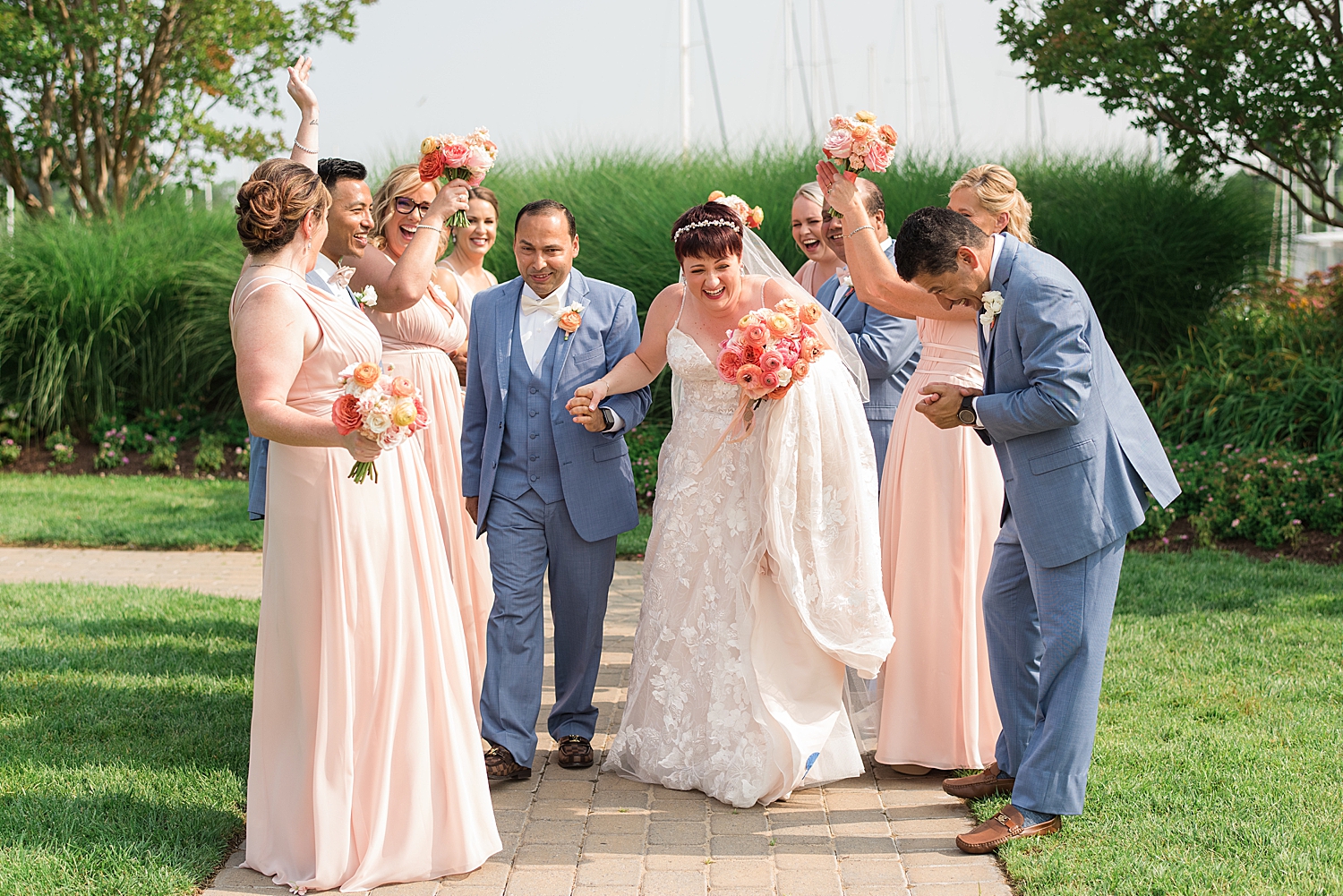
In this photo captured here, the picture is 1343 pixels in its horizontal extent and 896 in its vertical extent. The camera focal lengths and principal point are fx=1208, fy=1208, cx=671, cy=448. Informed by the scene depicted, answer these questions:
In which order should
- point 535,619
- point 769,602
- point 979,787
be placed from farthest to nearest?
point 535,619 → point 769,602 → point 979,787

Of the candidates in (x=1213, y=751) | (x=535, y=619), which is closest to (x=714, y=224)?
(x=535, y=619)

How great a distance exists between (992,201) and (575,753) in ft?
9.55

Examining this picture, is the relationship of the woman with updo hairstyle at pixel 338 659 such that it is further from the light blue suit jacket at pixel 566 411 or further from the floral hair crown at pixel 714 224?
the floral hair crown at pixel 714 224

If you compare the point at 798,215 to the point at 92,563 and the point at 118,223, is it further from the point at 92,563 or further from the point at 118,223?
the point at 118,223

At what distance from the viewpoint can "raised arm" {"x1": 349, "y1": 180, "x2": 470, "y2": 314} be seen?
487cm

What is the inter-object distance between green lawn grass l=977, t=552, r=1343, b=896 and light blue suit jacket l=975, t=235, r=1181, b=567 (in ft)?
3.35

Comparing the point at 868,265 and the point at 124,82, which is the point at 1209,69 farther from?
the point at 124,82

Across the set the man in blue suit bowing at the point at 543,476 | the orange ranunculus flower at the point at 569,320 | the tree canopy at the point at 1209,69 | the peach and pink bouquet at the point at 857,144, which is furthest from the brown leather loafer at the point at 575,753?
the tree canopy at the point at 1209,69

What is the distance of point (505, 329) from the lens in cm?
522

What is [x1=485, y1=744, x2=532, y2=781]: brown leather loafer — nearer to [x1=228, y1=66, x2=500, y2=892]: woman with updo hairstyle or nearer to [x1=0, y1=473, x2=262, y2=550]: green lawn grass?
[x1=228, y1=66, x2=500, y2=892]: woman with updo hairstyle

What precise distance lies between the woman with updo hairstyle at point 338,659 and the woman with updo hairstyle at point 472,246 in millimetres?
2252

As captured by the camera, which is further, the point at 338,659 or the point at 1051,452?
the point at 1051,452

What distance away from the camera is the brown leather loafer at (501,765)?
4883mm

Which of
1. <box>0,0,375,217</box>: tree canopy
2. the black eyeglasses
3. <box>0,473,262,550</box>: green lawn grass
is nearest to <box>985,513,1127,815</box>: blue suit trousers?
the black eyeglasses
